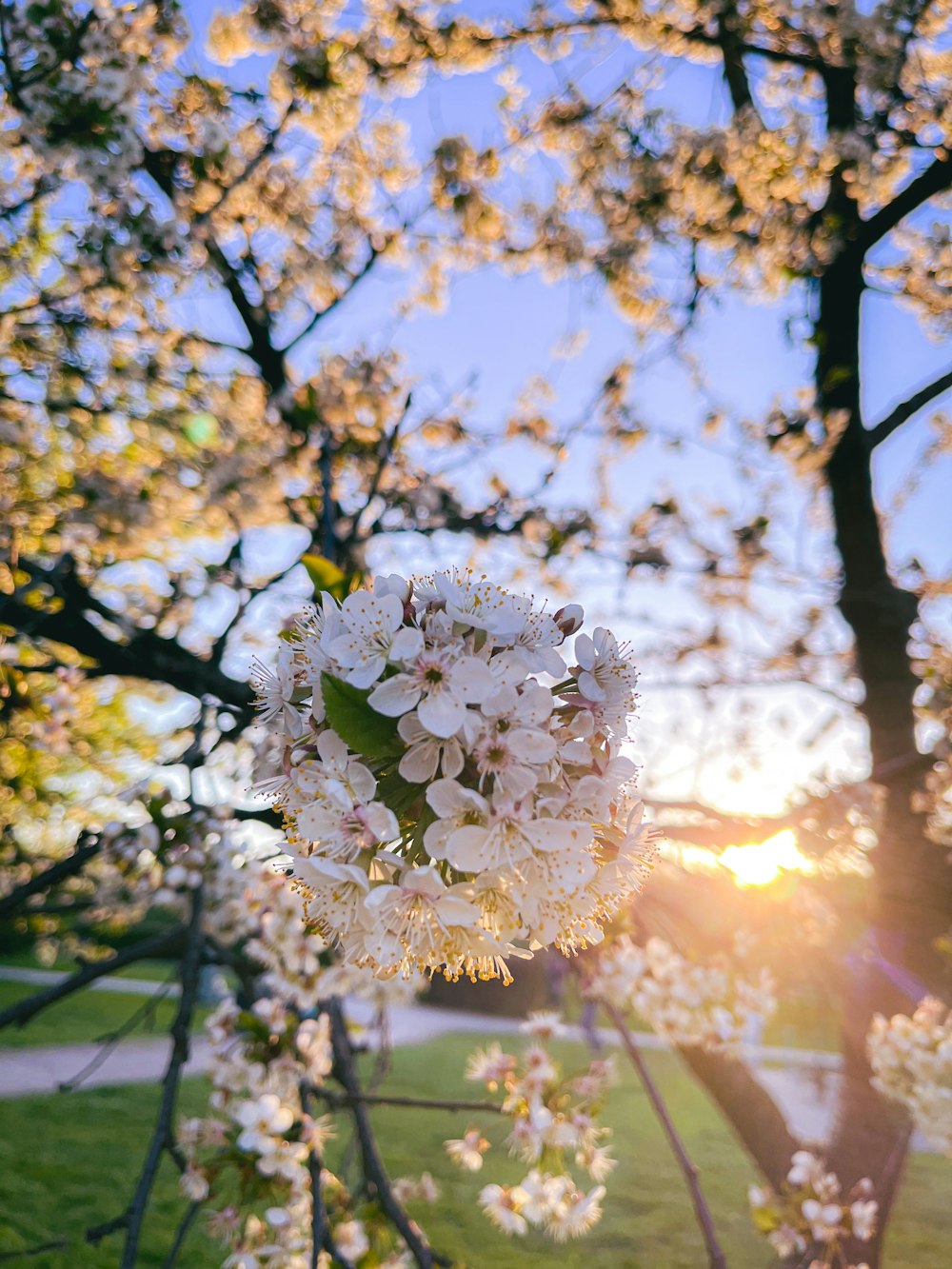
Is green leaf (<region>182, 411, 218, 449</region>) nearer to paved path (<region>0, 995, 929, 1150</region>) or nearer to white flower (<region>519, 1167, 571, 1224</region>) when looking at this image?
paved path (<region>0, 995, 929, 1150</region>)

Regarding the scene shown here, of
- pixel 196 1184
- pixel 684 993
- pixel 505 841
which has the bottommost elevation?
pixel 196 1184

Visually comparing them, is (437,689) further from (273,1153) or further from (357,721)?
(273,1153)

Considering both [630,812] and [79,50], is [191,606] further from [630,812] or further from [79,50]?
[630,812]

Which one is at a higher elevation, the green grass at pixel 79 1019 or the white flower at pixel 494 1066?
the white flower at pixel 494 1066

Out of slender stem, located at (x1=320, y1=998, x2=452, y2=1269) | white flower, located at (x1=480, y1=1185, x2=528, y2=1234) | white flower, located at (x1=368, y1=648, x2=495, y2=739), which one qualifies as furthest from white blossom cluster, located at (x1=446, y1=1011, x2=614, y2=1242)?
white flower, located at (x1=368, y1=648, x2=495, y2=739)

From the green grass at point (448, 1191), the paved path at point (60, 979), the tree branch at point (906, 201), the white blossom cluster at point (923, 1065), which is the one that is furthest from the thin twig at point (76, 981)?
the paved path at point (60, 979)

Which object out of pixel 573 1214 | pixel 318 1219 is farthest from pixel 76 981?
pixel 573 1214

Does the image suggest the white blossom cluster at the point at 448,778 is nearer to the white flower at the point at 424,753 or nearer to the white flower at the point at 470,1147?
the white flower at the point at 424,753

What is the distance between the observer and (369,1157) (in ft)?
6.93

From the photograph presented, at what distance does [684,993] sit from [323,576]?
8.74 feet

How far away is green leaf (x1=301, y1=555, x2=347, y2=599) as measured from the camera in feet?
3.86

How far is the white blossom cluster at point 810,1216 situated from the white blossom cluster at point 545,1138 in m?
0.55

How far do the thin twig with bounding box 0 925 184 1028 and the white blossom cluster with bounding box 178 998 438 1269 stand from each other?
364 millimetres

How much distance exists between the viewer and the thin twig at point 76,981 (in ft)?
5.96
